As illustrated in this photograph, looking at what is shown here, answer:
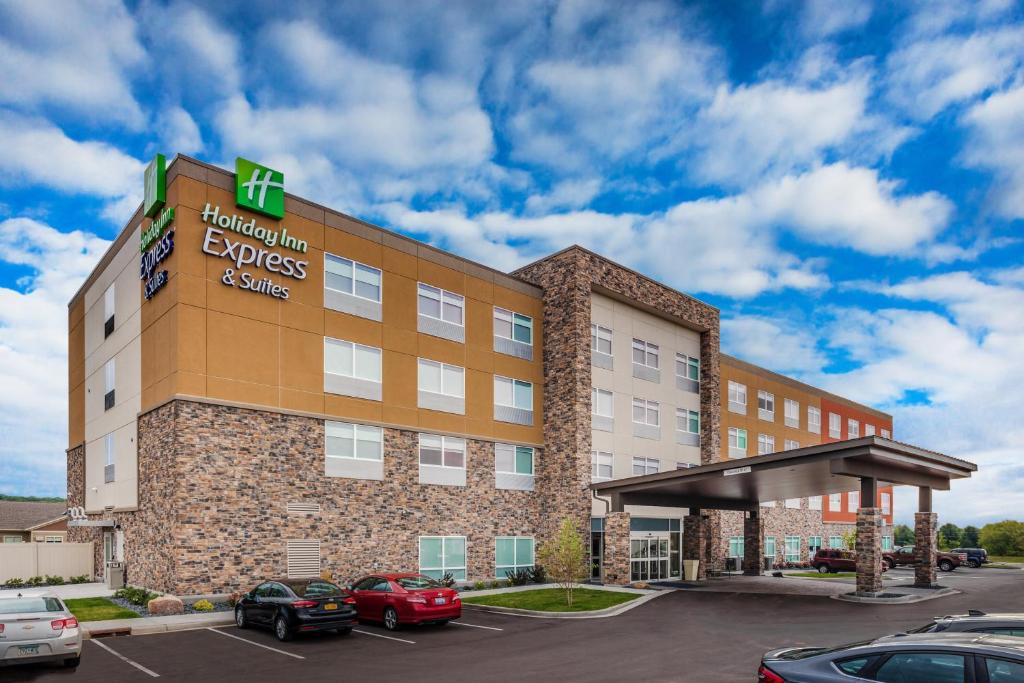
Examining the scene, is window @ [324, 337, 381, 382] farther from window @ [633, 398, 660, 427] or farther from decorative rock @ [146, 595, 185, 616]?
window @ [633, 398, 660, 427]

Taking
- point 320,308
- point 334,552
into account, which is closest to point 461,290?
point 320,308

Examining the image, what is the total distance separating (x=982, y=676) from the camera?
19.8 ft

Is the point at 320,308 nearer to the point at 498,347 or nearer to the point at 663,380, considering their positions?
the point at 498,347

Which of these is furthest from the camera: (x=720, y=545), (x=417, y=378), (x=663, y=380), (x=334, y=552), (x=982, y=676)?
(x=720, y=545)

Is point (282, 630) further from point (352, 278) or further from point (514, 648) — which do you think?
point (352, 278)

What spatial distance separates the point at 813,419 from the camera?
58438mm

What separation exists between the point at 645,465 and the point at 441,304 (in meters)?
14.2

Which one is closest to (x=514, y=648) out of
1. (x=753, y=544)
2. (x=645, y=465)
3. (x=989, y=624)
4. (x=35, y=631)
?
(x=35, y=631)

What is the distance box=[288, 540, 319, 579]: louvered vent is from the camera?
24.3 meters

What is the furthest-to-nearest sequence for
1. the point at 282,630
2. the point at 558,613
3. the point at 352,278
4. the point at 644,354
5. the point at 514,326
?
Answer: the point at 644,354, the point at 514,326, the point at 352,278, the point at 558,613, the point at 282,630

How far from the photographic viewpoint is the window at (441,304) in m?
30.1

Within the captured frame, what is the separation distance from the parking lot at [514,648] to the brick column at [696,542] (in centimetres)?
1208

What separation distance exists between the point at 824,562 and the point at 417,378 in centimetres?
3138

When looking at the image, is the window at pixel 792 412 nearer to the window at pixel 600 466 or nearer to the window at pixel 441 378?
the window at pixel 600 466
